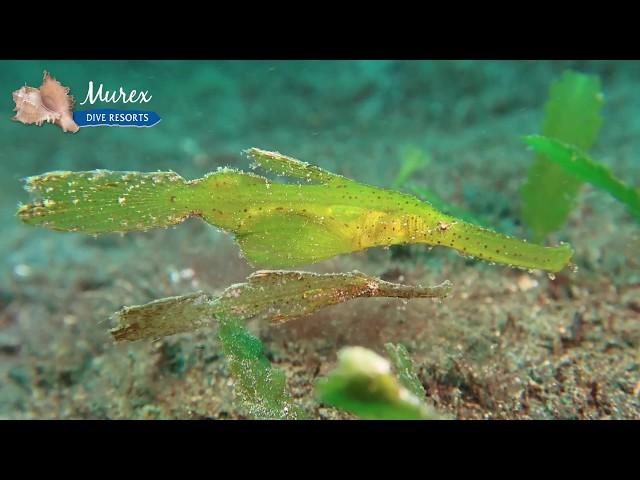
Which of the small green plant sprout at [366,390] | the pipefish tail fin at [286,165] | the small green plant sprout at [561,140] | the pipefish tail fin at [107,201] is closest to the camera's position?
the small green plant sprout at [366,390]

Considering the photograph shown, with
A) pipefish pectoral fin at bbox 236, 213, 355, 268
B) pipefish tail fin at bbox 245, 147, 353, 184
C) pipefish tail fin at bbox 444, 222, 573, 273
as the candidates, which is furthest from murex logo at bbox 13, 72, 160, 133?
pipefish tail fin at bbox 444, 222, 573, 273

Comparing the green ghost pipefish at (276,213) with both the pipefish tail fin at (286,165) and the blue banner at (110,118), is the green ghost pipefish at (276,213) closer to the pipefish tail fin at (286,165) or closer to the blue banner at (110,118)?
the pipefish tail fin at (286,165)

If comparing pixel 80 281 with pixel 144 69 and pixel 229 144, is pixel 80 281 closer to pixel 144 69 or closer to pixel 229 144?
pixel 229 144

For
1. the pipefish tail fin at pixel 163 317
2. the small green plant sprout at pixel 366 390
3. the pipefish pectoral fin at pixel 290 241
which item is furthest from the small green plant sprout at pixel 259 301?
the small green plant sprout at pixel 366 390

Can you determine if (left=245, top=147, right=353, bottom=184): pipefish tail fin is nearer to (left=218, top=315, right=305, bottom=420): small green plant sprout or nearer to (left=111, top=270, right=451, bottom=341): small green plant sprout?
(left=111, top=270, right=451, bottom=341): small green plant sprout

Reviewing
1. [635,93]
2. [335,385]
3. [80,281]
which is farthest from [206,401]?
[635,93]
